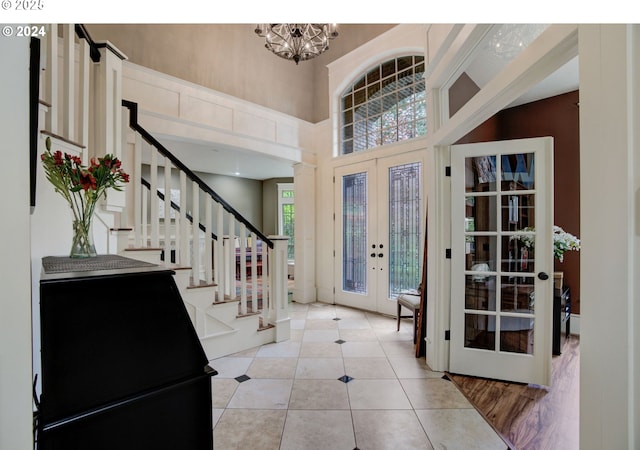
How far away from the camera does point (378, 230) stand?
4.39 m

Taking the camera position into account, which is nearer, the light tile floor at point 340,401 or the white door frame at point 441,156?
the light tile floor at point 340,401

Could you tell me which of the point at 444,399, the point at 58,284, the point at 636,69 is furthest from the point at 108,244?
the point at 636,69

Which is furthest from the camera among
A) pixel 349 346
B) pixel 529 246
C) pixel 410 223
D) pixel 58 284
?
pixel 410 223

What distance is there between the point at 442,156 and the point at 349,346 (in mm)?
2246

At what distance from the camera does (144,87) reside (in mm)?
3504

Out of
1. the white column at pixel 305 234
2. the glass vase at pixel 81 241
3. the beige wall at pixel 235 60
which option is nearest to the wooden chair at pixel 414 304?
the white column at pixel 305 234

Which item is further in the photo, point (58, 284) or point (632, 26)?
point (632, 26)

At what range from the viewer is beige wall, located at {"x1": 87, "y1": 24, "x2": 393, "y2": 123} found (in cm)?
361

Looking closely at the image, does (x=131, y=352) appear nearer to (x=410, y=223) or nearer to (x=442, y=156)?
(x=442, y=156)

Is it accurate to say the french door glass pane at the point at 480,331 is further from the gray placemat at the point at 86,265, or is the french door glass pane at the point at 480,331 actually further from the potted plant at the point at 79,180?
the potted plant at the point at 79,180

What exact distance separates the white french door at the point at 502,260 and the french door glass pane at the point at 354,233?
2.14 meters

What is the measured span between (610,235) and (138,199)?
3195 mm

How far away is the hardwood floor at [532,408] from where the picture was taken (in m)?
1.77

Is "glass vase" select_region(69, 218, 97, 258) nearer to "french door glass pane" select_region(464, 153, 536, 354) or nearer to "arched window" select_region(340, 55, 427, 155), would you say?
"french door glass pane" select_region(464, 153, 536, 354)
